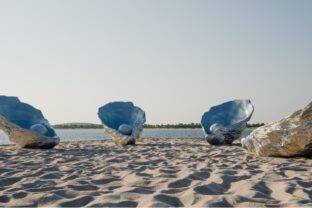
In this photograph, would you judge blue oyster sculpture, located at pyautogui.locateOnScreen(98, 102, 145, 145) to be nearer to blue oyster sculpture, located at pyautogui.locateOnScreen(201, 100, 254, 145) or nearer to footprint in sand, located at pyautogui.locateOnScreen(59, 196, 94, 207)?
blue oyster sculpture, located at pyautogui.locateOnScreen(201, 100, 254, 145)

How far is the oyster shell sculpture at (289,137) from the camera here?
18.5 feet

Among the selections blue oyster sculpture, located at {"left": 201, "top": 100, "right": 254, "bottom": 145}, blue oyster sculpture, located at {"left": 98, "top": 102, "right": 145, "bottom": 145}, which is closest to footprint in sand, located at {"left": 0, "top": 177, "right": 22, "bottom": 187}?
blue oyster sculpture, located at {"left": 98, "top": 102, "right": 145, "bottom": 145}

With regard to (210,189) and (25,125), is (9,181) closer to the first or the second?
(210,189)

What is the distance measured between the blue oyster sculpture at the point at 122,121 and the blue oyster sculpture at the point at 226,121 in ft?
6.90

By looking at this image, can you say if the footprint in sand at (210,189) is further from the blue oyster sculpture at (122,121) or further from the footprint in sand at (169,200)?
the blue oyster sculpture at (122,121)

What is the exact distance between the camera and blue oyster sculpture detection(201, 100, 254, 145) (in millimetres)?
10406

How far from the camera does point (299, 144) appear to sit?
573 centimetres

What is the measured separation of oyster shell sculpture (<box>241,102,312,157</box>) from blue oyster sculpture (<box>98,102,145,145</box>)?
15.4ft

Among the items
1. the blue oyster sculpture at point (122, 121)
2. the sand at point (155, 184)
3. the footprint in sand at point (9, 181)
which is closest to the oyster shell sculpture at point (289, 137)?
the sand at point (155, 184)

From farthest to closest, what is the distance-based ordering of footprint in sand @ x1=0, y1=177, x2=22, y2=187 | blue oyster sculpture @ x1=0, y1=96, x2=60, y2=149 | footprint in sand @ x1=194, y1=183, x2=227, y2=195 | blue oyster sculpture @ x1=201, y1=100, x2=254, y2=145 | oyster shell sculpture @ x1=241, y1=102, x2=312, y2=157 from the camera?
blue oyster sculpture @ x1=201, y1=100, x2=254, y2=145 < blue oyster sculpture @ x1=0, y1=96, x2=60, y2=149 < oyster shell sculpture @ x1=241, y1=102, x2=312, y2=157 < footprint in sand @ x1=0, y1=177, x2=22, y2=187 < footprint in sand @ x1=194, y1=183, x2=227, y2=195

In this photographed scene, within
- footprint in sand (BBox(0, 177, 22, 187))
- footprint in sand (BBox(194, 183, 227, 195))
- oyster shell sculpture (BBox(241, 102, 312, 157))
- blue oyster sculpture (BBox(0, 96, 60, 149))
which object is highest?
blue oyster sculpture (BBox(0, 96, 60, 149))

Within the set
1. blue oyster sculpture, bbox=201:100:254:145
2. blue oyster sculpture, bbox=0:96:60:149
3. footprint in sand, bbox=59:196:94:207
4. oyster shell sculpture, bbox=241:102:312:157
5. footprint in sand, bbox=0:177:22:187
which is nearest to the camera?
footprint in sand, bbox=59:196:94:207

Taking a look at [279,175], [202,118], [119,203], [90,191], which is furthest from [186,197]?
[202,118]

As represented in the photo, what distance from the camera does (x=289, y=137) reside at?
5.80 meters
